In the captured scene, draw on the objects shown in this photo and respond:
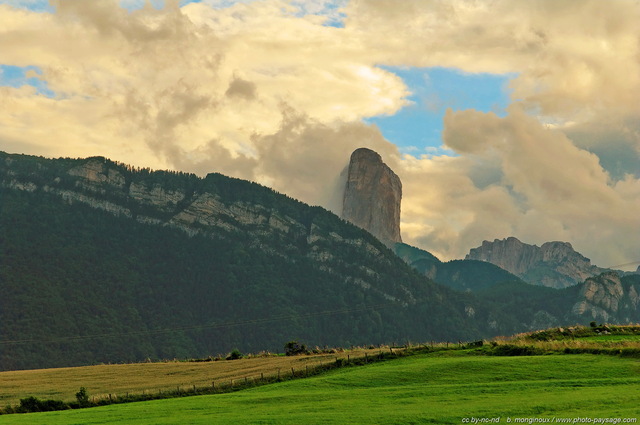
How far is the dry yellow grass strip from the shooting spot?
75625 millimetres

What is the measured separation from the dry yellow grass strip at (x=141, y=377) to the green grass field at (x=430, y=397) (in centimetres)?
1242

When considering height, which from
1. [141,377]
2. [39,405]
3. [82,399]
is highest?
[141,377]

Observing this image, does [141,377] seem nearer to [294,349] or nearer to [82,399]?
[82,399]

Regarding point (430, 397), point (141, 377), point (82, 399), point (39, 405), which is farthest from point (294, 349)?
point (430, 397)

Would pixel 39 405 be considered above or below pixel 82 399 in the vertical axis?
below

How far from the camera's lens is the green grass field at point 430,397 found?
4112 cm

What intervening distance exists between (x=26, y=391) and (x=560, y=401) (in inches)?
2266

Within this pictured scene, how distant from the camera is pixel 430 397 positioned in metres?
48.7

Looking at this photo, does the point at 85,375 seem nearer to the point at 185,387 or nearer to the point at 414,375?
the point at 185,387

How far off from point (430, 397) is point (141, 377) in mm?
48104

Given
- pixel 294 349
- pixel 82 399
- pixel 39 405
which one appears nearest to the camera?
pixel 39 405

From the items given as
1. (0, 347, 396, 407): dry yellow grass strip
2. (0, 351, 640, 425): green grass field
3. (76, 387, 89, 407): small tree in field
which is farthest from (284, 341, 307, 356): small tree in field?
(76, 387, 89, 407): small tree in field

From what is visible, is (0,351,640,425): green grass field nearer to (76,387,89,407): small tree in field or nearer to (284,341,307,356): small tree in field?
(76,387,89,407): small tree in field

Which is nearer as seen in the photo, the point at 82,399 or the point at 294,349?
the point at 82,399
